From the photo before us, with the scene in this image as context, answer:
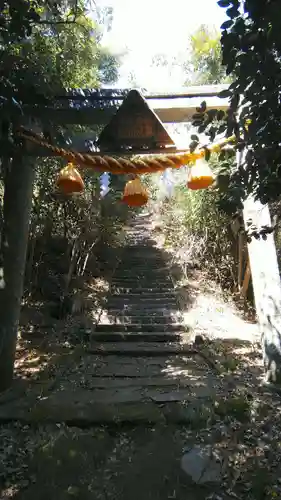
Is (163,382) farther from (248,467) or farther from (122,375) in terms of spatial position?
(248,467)

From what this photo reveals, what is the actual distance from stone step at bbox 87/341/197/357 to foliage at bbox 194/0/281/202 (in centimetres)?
449

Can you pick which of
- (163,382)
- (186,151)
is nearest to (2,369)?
(163,382)

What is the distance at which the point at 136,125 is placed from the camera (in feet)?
12.1

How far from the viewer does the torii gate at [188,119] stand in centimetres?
396

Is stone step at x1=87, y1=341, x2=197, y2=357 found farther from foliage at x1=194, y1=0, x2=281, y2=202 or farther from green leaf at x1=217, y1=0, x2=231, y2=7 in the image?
green leaf at x1=217, y1=0, x2=231, y2=7

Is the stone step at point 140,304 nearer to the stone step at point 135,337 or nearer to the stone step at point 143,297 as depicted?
the stone step at point 143,297

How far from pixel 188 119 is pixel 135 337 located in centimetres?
364

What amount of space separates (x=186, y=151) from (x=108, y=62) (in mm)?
10493

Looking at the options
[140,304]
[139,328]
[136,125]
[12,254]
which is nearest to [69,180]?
[136,125]

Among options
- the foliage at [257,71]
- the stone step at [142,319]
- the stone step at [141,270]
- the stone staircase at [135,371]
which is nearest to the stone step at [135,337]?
the stone staircase at [135,371]

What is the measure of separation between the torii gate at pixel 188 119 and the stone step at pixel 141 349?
1.81 meters

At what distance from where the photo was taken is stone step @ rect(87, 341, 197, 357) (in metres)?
5.61

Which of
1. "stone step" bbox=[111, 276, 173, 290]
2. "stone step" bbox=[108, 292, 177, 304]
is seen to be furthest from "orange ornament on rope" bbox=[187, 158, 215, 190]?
"stone step" bbox=[111, 276, 173, 290]

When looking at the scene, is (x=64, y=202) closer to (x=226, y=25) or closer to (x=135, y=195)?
(x=135, y=195)
